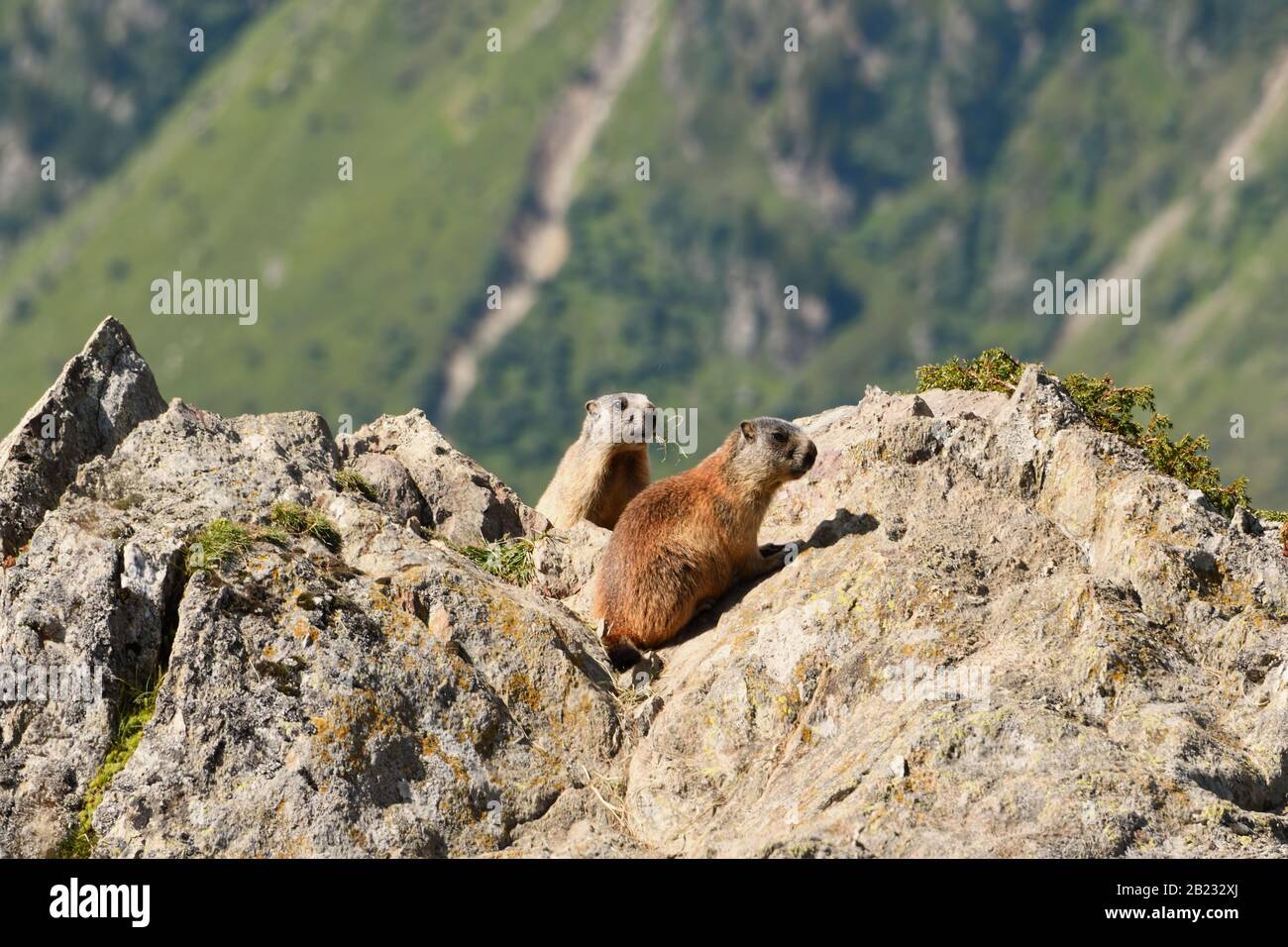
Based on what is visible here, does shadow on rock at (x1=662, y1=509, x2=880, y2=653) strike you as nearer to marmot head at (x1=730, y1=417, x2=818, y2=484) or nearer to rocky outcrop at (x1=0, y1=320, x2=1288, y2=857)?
rocky outcrop at (x1=0, y1=320, x2=1288, y2=857)

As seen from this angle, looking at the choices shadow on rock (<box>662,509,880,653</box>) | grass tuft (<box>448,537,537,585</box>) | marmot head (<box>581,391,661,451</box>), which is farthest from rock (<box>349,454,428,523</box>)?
marmot head (<box>581,391,661,451</box>)

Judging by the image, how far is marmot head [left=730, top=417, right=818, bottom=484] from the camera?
20891 mm

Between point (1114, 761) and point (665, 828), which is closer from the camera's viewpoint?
point (1114, 761)

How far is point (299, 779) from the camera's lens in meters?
15.4

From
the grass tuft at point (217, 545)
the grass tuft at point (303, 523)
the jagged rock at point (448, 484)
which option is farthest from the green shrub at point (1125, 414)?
the grass tuft at point (217, 545)

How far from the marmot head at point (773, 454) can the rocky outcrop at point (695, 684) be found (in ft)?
6.29

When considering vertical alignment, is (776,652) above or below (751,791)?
above

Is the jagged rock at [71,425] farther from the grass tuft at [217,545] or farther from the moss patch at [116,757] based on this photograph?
the moss patch at [116,757]

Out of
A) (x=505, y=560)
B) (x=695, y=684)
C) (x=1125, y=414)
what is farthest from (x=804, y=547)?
(x=1125, y=414)

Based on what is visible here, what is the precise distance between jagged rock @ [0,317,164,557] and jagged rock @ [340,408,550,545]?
3885mm

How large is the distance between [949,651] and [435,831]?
4875mm
